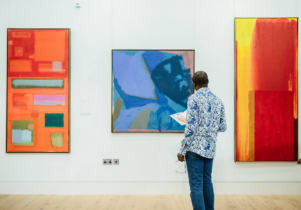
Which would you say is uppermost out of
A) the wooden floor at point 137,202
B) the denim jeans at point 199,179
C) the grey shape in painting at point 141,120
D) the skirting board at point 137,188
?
the grey shape in painting at point 141,120

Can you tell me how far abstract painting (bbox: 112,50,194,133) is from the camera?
2984mm

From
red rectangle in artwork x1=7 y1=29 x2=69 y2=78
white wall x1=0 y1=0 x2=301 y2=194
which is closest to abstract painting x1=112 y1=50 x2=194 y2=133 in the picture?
white wall x1=0 y1=0 x2=301 y2=194

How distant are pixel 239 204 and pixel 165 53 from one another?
7.20 feet

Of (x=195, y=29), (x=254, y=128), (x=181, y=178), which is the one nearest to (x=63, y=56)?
(x=195, y=29)

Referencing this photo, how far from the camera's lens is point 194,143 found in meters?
1.92

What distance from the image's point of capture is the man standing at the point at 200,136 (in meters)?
1.91

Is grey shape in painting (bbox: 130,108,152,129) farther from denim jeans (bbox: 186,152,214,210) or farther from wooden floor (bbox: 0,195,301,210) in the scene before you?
denim jeans (bbox: 186,152,214,210)

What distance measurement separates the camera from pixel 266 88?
2.99m

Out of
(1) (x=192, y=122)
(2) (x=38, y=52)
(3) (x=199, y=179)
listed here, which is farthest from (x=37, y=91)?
(3) (x=199, y=179)

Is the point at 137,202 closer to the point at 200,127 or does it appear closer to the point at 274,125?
the point at 200,127

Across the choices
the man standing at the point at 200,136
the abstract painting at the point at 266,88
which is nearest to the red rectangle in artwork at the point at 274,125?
the abstract painting at the point at 266,88

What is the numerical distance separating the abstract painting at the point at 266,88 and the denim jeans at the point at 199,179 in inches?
46.3

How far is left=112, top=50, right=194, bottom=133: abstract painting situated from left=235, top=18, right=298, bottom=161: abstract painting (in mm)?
771

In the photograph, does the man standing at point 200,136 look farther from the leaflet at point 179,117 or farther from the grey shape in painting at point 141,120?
the grey shape in painting at point 141,120
